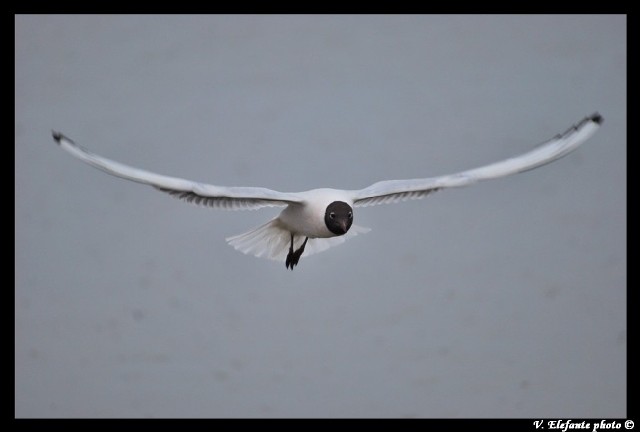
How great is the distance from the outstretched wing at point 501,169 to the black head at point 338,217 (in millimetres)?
A: 353

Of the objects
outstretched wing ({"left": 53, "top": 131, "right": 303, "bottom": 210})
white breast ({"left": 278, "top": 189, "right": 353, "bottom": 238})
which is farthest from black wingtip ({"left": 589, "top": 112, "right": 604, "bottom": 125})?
outstretched wing ({"left": 53, "top": 131, "right": 303, "bottom": 210})

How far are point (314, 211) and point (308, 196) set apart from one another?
167mm

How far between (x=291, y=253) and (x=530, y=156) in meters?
2.23

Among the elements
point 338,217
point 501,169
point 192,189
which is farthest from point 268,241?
point 501,169

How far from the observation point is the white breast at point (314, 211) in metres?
9.08

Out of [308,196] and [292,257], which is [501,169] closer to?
[308,196]

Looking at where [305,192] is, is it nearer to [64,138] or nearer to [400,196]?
[400,196]

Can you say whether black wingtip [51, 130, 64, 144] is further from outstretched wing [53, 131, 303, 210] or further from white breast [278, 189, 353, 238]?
white breast [278, 189, 353, 238]

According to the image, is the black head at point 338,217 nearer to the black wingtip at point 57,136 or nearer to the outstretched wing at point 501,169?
the outstretched wing at point 501,169

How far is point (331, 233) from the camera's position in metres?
9.08

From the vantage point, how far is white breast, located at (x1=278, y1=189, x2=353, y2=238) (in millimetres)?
9078

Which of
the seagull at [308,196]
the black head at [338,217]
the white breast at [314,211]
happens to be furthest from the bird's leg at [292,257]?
the black head at [338,217]

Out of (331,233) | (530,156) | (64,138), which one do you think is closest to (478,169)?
(530,156)

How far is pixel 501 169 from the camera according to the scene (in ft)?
30.9
